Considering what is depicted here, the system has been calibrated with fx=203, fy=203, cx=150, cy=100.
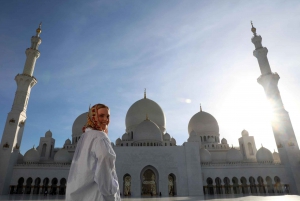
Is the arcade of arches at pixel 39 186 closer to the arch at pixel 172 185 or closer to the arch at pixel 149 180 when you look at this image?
the arch at pixel 149 180

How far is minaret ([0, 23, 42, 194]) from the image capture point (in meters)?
19.8

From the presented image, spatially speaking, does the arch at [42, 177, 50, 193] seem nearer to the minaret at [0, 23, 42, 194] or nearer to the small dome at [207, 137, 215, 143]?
the minaret at [0, 23, 42, 194]

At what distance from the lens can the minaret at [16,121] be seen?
780 inches

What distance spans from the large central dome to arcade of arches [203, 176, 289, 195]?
9.65 m

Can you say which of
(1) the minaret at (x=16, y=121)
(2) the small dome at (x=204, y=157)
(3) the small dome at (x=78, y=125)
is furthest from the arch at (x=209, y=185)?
(1) the minaret at (x=16, y=121)

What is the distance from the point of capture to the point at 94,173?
2375mm

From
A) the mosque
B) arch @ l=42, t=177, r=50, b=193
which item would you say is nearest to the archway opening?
the mosque

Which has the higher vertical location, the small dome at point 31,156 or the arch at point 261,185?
the small dome at point 31,156

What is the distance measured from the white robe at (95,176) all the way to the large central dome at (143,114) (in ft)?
81.5

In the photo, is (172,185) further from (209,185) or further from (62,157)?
(62,157)

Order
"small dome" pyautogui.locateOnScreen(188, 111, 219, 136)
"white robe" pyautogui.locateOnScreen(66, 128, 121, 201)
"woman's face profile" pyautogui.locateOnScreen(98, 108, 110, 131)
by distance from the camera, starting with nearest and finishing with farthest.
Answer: "white robe" pyautogui.locateOnScreen(66, 128, 121, 201)
"woman's face profile" pyautogui.locateOnScreen(98, 108, 110, 131)
"small dome" pyautogui.locateOnScreen(188, 111, 219, 136)

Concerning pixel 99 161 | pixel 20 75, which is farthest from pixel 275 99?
pixel 20 75

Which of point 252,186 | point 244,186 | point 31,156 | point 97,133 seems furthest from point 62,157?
point 97,133

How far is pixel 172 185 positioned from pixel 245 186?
7518mm
